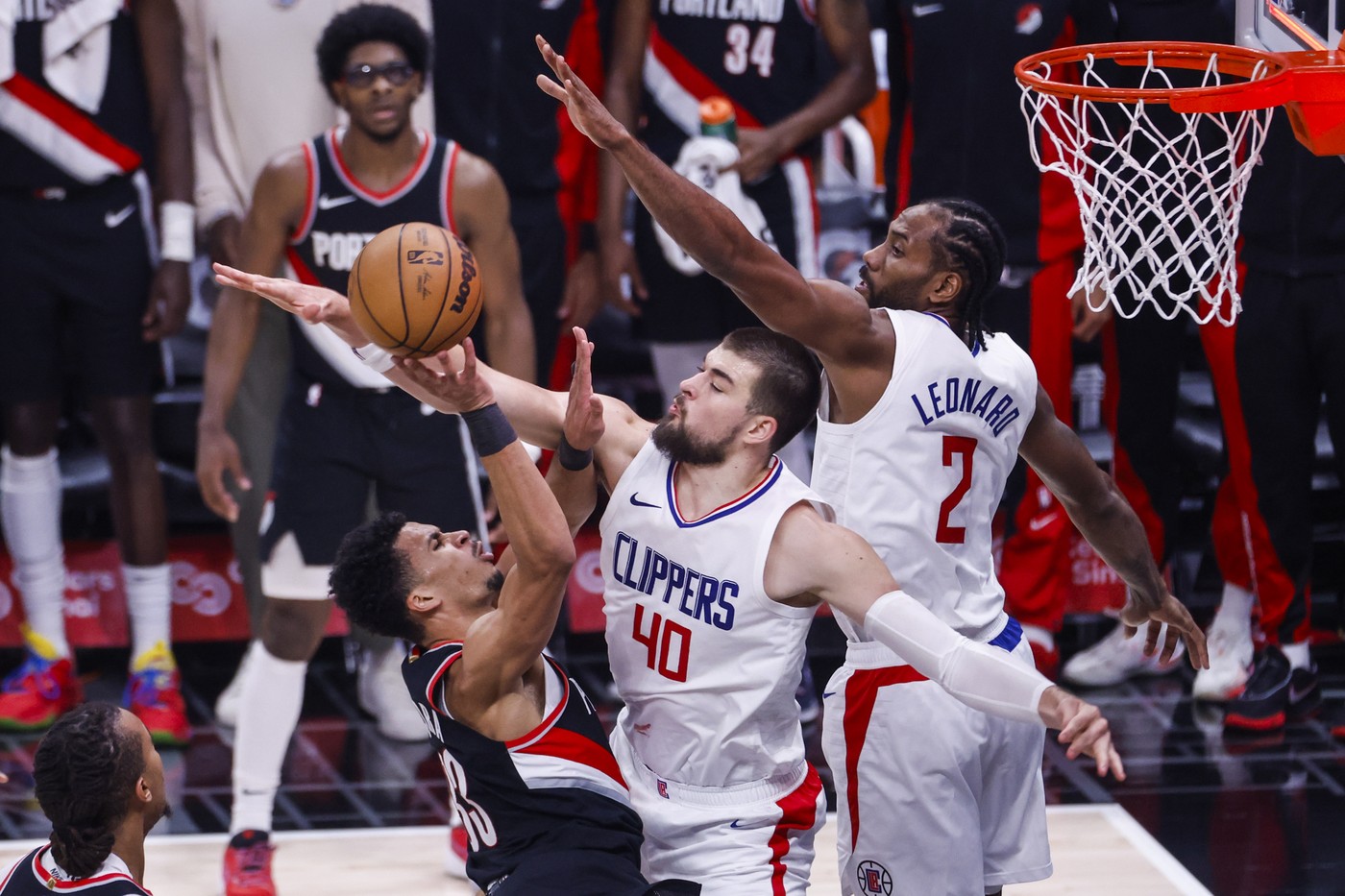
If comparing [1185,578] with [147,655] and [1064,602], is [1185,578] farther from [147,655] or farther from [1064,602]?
[147,655]

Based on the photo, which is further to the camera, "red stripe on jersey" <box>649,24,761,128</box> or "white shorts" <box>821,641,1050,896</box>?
"red stripe on jersey" <box>649,24,761,128</box>

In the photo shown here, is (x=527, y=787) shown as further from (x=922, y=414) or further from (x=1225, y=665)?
(x=1225, y=665)

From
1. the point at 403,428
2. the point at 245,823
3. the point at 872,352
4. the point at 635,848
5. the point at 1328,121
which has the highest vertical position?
the point at 1328,121

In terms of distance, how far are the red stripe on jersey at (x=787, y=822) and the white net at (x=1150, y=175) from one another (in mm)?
1222

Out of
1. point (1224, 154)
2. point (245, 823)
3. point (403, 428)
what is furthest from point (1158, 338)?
point (245, 823)

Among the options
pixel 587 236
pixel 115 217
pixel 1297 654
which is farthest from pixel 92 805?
pixel 1297 654

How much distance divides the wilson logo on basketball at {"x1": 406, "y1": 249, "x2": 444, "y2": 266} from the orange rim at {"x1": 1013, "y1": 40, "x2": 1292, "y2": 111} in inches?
54.9

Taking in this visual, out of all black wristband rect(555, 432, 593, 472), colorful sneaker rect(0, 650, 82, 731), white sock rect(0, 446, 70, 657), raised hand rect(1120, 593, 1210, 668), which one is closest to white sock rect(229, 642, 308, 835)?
colorful sneaker rect(0, 650, 82, 731)

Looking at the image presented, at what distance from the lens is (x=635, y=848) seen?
3.61m

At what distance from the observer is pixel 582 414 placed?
3.51 m

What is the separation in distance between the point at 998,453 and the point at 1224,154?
9.52 feet

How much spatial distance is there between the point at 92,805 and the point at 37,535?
3.19 m

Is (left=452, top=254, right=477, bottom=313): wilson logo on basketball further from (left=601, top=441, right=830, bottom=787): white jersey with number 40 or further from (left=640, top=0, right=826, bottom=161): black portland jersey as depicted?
(left=640, top=0, right=826, bottom=161): black portland jersey

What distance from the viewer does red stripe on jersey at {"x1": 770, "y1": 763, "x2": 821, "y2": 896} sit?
3543 mm
